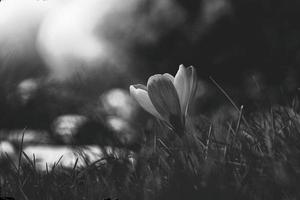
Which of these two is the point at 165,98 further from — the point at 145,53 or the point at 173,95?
the point at 145,53

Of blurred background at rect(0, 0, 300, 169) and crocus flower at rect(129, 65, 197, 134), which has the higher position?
blurred background at rect(0, 0, 300, 169)

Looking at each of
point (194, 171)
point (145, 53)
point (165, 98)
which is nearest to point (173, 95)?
point (165, 98)

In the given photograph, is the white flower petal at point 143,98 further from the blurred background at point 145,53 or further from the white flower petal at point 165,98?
the blurred background at point 145,53

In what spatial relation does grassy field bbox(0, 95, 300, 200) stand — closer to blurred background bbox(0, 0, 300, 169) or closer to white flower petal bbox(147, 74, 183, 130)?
white flower petal bbox(147, 74, 183, 130)

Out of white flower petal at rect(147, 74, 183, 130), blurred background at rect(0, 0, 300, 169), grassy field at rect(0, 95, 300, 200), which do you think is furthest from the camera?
blurred background at rect(0, 0, 300, 169)

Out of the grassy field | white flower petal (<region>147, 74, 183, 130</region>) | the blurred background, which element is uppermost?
the blurred background

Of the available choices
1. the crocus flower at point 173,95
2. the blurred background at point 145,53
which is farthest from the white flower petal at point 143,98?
the blurred background at point 145,53

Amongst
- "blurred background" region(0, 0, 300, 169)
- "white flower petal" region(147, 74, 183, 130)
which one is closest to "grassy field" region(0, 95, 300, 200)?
"white flower petal" region(147, 74, 183, 130)
